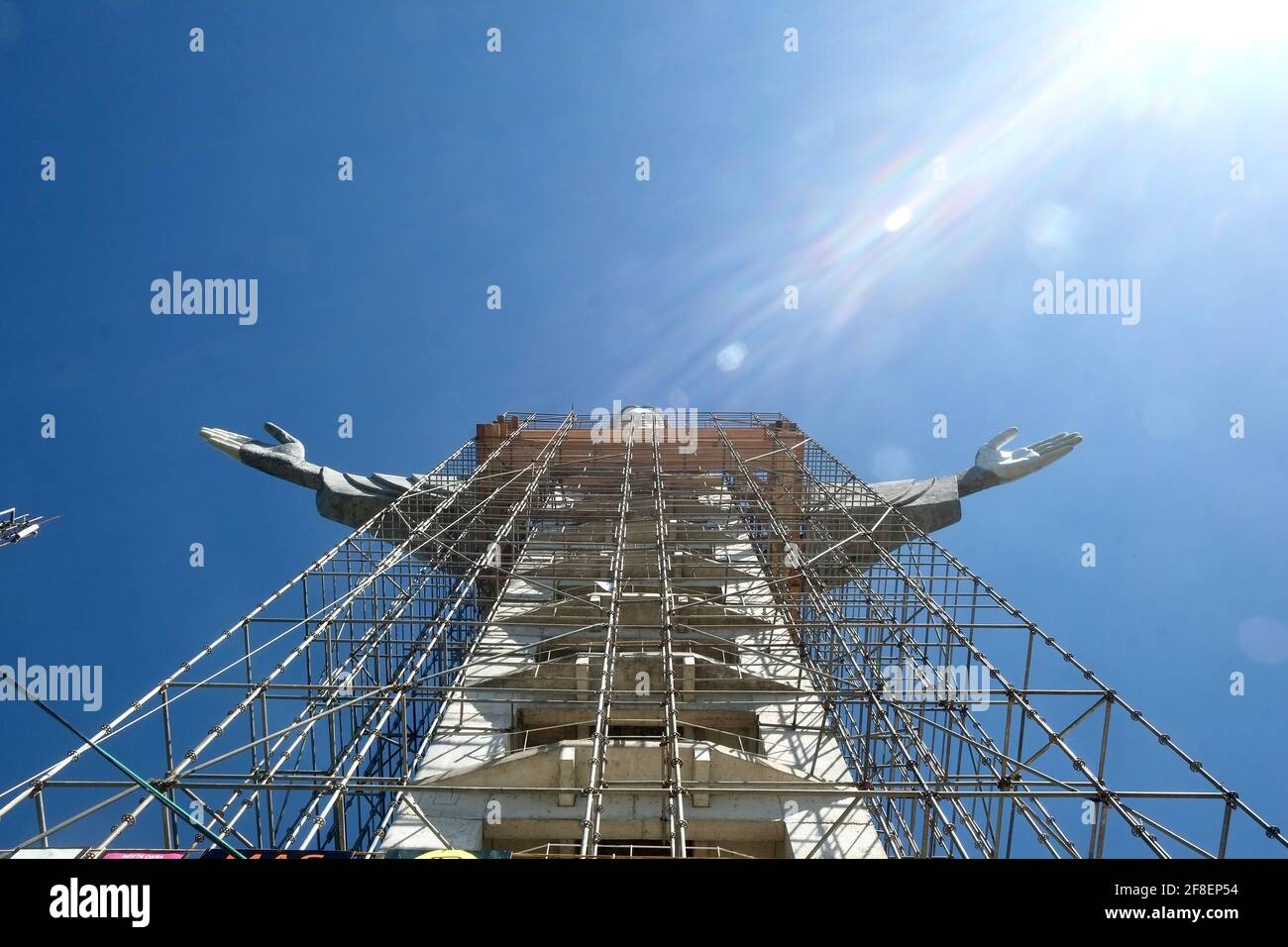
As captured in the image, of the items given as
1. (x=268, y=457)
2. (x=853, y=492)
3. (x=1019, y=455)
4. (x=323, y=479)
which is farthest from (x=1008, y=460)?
(x=268, y=457)

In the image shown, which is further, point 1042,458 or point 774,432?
point 774,432

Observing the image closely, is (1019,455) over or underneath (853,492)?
over

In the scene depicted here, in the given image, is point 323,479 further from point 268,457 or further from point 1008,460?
point 1008,460

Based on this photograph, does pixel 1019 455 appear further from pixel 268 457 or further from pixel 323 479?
pixel 268 457

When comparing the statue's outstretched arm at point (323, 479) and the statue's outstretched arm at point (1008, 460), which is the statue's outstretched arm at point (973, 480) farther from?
the statue's outstretched arm at point (323, 479)

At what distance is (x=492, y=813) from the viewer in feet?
38.1

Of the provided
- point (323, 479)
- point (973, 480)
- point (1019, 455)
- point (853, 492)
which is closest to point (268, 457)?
point (323, 479)

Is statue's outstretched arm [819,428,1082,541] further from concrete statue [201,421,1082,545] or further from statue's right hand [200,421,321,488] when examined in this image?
statue's right hand [200,421,321,488]

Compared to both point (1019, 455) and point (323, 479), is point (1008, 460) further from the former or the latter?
point (323, 479)
